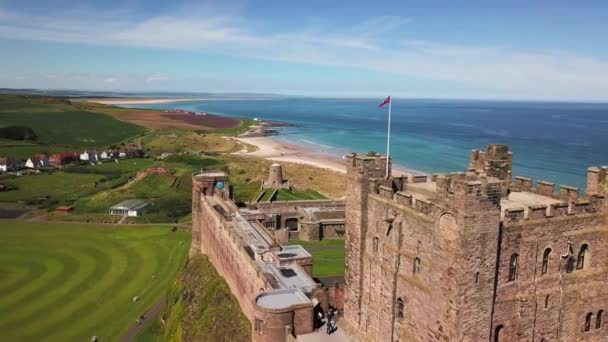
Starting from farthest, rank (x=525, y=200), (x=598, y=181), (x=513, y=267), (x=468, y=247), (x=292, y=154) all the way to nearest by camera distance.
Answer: (x=292, y=154)
(x=525, y=200)
(x=598, y=181)
(x=513, y=267)
(x=468, y=247)

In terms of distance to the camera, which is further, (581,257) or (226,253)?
(226,253)

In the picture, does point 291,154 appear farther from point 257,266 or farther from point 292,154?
point 257,266

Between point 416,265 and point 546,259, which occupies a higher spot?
point 546,259

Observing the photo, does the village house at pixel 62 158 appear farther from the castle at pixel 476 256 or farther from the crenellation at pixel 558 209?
the crenellation at pixel 558 209

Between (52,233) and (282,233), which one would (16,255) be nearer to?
(52,233)

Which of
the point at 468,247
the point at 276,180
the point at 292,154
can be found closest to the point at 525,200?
the point at 468,247

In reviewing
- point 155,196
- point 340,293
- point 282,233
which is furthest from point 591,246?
point 155,196

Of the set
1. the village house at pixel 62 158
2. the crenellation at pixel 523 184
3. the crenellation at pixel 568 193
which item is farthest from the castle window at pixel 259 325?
the village house at pixel 62 158
